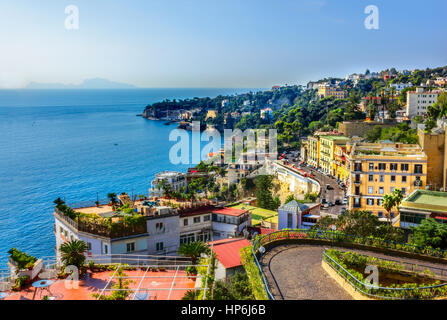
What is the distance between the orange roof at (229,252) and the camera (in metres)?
12.8

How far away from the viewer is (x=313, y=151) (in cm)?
4841

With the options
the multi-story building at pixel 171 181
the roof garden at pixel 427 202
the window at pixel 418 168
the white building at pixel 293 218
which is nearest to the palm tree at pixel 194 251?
the roof garden at pixel 427 202

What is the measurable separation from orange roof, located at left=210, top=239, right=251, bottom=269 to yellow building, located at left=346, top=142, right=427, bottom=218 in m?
13.8

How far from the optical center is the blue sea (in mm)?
39125

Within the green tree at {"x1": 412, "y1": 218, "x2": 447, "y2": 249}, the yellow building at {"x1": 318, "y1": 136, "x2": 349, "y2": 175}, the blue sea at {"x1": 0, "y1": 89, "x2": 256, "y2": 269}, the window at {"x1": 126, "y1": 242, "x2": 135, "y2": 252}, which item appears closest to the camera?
the green tree at {"x1": 412, "y1": 218, "x2": 447, "y2": 249}

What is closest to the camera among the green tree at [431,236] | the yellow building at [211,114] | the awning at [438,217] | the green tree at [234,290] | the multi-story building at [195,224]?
the green tree at [234,290]

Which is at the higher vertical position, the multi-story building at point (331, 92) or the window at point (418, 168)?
the multi-story building at point (331, 92)

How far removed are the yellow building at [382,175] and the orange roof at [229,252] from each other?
13.8 meters

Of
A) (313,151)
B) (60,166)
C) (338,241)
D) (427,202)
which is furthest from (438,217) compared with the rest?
(60,166)

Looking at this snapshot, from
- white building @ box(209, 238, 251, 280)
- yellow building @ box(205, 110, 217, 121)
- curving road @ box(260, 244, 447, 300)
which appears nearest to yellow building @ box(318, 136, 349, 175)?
white building @ box(209, 238, 251, 280)

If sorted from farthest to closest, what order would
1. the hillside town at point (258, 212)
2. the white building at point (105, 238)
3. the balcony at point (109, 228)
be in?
1. the balcony at point (109, 228)
2. the white building at point (105, 238)
3. the hillside town at point (258, 212)

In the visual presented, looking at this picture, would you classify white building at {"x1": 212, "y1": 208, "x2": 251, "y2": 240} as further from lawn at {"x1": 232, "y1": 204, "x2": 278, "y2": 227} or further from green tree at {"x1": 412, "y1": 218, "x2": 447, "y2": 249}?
green tree at {"x1": 412, "y1": 218, "x2": 447, "y2": 249}

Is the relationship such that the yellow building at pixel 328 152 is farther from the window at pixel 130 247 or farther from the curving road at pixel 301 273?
the curving road at pixel 301 273
